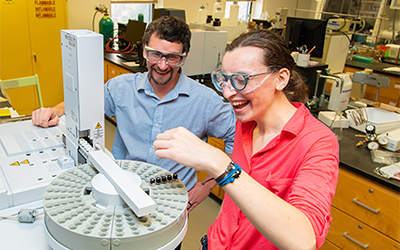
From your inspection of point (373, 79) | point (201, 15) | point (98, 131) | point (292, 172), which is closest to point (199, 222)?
point (98, 131)

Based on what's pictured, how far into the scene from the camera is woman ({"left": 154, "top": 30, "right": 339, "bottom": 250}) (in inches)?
25.7

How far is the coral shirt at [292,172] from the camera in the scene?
696mm

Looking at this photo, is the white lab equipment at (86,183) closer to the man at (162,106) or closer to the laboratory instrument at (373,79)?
the man at (162,106)

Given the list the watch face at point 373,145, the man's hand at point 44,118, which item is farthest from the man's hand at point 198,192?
the watch face at point 373,145

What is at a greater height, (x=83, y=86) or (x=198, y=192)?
(x=83, y=86)

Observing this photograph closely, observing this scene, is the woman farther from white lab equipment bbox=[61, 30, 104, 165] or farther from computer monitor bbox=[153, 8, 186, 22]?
computer monitor bbox=[153, 8, 186, 22]

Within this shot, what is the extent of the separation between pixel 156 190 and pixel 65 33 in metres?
0.58

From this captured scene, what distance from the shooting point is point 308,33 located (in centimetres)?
313

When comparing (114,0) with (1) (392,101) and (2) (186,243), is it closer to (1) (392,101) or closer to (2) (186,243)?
(2) (186,243)

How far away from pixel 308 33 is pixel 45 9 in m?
2.92

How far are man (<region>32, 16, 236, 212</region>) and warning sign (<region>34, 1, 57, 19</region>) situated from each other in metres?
2.58

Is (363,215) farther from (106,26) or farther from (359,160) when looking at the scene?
(106,26)

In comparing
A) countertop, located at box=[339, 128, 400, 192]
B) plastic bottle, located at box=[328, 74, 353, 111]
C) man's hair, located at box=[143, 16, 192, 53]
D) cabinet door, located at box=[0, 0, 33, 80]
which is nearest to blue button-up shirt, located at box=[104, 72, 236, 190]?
man's hair, located at box=[143, 16, 192, 53]

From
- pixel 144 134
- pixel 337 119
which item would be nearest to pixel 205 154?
pixel 144 134
